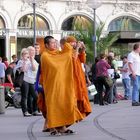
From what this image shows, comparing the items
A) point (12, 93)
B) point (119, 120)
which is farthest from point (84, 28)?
point (119, 120)

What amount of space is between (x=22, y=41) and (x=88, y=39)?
5809mm

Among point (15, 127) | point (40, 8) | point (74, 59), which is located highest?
point (40, 8)

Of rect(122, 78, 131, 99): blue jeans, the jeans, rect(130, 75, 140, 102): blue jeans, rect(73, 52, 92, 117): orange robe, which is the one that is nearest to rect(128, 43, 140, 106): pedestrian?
rect(130, 75, 140, 102): blue jeans

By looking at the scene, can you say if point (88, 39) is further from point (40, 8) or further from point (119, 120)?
point (119, 120)

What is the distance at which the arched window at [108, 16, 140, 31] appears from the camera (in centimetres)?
4412

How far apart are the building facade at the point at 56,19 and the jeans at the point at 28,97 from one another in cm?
2284

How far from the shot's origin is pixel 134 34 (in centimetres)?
4366

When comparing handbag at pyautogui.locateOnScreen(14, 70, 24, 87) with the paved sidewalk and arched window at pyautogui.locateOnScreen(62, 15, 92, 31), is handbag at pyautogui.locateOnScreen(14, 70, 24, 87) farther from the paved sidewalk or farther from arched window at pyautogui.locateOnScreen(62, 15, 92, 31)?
arched window at pyautogui.locateOnScreen(62, 15, 92, 31)

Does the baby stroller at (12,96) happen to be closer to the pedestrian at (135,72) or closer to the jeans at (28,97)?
the jeans at (28,97)

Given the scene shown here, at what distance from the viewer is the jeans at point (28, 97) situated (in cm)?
1481

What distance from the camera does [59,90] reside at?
10633 millimetres

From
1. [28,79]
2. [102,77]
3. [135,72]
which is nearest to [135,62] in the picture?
[135,72]

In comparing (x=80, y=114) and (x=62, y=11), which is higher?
(x=62, y=11)

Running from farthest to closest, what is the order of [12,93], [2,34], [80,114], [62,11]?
[62,11], [2,34], [12,93], [80,114]
